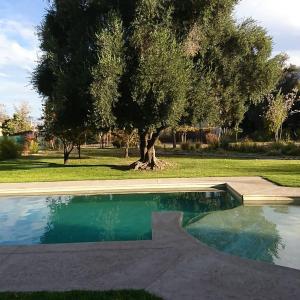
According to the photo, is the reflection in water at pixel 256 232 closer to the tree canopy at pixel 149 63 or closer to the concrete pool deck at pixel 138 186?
the concrete pool deck at pixel 138 186

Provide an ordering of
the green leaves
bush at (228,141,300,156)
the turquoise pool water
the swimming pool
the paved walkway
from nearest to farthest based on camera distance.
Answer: the paved walkway
the swimming pool
the turquoise pool water
the green leaves
bush at (228,141,300,156)

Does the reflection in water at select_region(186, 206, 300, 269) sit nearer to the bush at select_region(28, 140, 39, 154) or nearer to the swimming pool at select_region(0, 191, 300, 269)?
the swimming pool at select_region(0, 191, 300, 269)

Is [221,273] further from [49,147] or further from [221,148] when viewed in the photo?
[49,147]

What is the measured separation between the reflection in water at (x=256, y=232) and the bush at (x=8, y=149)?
21352mm

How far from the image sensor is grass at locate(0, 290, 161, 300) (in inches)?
179

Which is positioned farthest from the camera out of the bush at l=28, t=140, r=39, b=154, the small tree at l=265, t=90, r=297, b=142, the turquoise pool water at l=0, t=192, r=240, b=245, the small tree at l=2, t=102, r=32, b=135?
the small tree at l=2, t=102, r=32, b=135

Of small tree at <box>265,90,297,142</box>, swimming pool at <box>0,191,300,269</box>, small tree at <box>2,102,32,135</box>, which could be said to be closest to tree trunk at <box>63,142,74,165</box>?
swimming pool at <box>0,191,300,269</box>

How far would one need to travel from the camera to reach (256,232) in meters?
9.02

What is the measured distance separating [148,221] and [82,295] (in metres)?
5.94

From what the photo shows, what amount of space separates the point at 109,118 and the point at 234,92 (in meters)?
6.43

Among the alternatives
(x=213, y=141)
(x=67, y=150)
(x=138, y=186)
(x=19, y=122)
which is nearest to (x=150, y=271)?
(x=138, y=186)

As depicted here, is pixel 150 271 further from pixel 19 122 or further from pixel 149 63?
pixel 19 122

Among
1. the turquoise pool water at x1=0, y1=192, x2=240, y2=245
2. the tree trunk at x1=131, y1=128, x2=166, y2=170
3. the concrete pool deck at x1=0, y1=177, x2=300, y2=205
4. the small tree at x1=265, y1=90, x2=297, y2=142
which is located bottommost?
the turquoise pool water at x1=0, y1=192, x2=240, y2=245

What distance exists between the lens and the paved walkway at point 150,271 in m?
4.88
